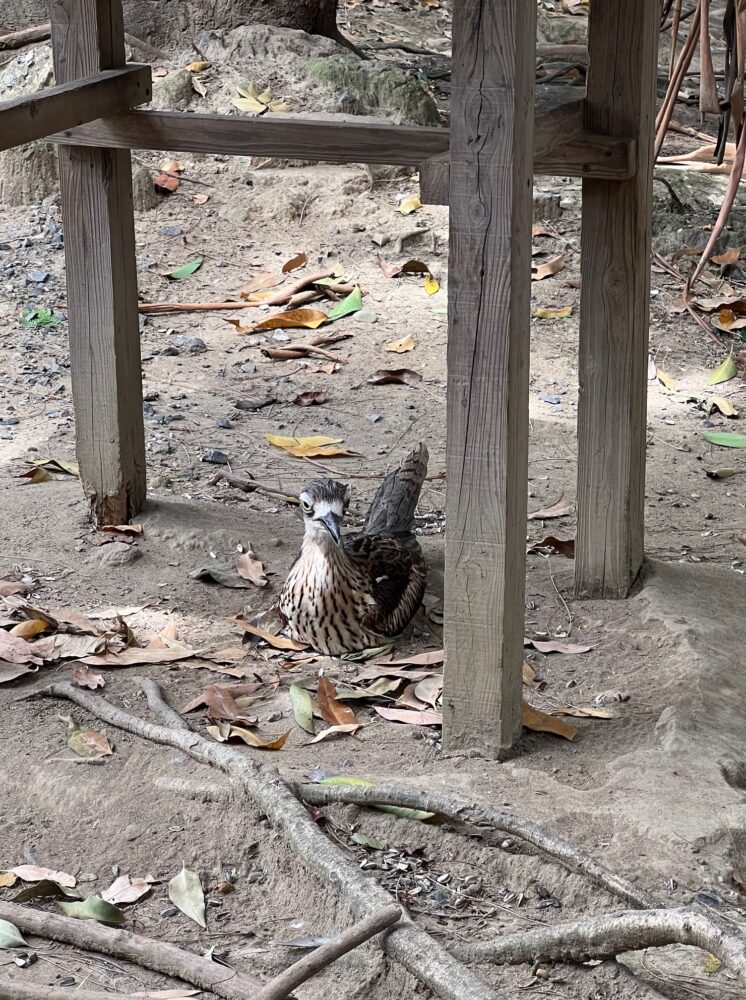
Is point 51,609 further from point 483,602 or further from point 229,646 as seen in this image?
point 483,602

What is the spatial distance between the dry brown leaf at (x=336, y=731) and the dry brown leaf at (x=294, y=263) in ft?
13.6

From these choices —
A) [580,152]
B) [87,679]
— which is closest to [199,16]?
[580,152]

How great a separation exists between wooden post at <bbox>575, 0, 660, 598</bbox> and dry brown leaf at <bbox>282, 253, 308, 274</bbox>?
11.0ft

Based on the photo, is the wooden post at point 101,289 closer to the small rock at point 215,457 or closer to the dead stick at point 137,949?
the small rock at point 215,457

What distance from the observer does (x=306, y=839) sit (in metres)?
2.68

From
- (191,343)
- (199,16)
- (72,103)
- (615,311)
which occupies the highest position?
(199,16)

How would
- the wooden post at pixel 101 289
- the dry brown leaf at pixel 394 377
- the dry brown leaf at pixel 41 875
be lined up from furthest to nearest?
the dry brown leaf at pixel 394 377
the wooden post at pixel 101 289
the dry brown leaf at pixel 41 875

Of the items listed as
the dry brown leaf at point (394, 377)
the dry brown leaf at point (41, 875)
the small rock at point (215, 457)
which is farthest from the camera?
the dry brown leaf at point (394, 377)

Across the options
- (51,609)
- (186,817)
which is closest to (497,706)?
(186,817)

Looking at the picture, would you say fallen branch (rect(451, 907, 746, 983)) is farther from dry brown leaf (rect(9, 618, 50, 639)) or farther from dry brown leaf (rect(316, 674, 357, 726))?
dry brown leaf (rect(9, 618, 50, 639))

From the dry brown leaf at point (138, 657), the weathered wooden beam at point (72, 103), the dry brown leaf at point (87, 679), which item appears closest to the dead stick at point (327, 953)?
the dry brown leaf at point (87, 679)

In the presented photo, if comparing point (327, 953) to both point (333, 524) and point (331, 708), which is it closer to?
point (331, 708)

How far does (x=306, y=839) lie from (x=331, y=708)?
834 millimetres

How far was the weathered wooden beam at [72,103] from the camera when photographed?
11.1 ft
